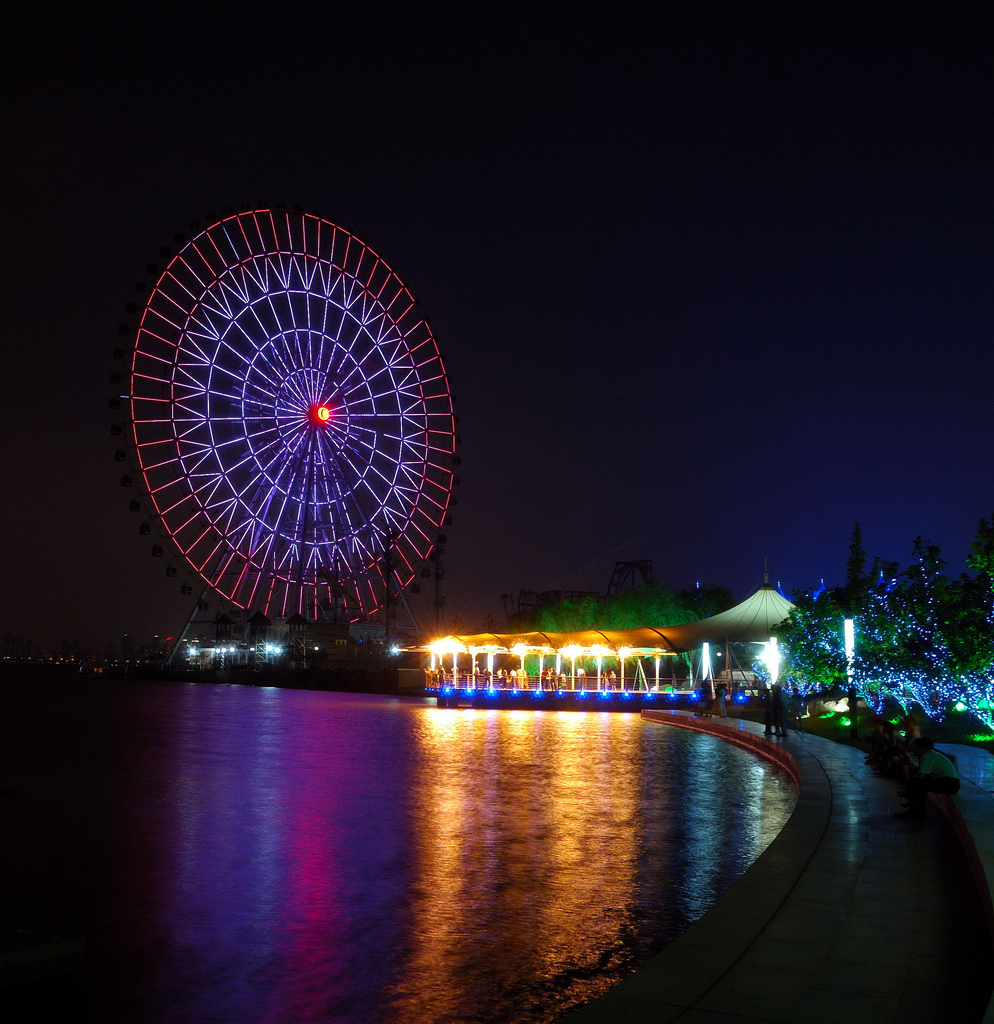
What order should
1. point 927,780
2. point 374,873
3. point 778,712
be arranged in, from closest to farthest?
point 374,873 < point 927,780 < point 778,712

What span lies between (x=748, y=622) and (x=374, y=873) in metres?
36.6

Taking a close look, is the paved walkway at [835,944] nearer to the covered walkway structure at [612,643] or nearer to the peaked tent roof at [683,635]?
the peaked tent roof at [683,635]

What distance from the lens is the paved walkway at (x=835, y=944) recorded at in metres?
5.73

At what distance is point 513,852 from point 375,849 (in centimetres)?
146

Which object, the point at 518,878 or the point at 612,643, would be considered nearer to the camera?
the point at 518,878

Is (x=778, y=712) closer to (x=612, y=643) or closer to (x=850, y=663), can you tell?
(x=850, y=663)

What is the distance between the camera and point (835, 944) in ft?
22.7

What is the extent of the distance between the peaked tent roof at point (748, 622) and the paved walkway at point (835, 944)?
3396cm

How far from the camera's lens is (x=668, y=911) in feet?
29.4

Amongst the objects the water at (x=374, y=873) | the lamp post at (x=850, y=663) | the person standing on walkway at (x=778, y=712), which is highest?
the lamp post at (x=850, y=663)

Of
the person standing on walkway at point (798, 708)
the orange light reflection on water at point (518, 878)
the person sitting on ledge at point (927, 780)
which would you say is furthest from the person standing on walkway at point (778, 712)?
the person sitting on ledge at point (927, 780)

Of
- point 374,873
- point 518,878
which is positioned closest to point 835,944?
point 518,878

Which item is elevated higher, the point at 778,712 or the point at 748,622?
the point at 748,622

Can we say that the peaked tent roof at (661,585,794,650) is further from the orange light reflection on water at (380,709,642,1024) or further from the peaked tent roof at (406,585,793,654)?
the orange light reflection on water at (380,709,642,1024)
